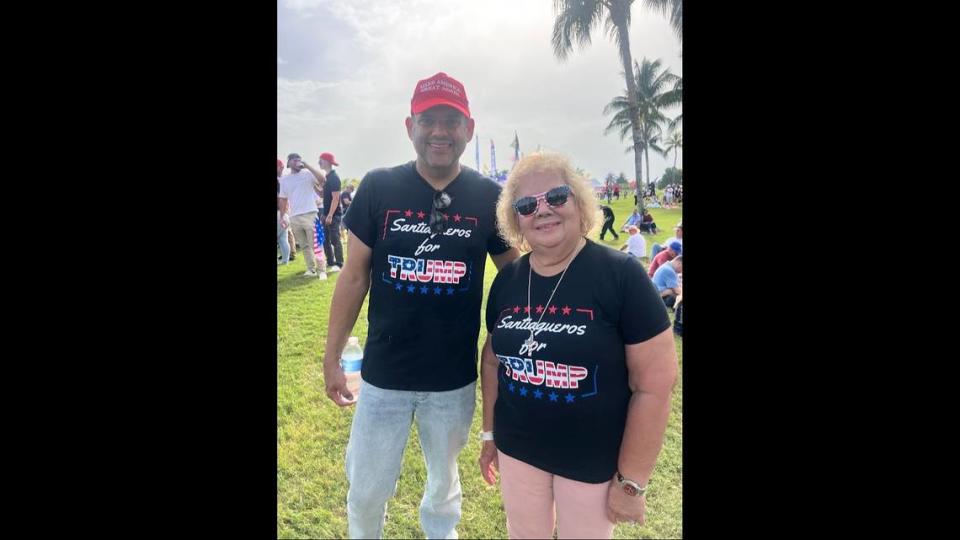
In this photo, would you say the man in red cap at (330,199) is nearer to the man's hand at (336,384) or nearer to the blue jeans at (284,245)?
the blue jeans at (284,245)

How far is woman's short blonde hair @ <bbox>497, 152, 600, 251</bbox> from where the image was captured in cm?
150

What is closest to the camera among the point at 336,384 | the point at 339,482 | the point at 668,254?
the point at 336,384

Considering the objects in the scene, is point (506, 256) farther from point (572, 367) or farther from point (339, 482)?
point (339, 482)

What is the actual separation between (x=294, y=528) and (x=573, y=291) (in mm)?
2409

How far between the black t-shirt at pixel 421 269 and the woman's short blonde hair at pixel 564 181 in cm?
22

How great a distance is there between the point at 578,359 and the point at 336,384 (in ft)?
4.25

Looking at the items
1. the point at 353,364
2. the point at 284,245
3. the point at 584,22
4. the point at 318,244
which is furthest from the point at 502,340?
the point at 284,245

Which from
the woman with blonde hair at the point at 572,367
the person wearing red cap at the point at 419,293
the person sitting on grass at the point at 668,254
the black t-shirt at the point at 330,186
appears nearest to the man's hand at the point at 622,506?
the woman with blonde hair at the point at 572,367

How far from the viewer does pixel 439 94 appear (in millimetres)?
1728
